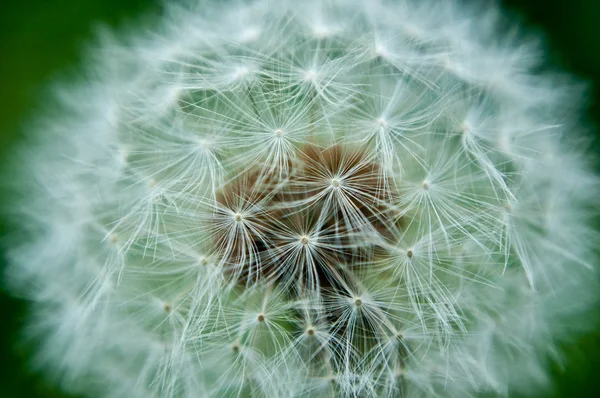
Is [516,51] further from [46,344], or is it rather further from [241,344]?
[46,344]

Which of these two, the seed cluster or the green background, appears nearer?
the seed cluster

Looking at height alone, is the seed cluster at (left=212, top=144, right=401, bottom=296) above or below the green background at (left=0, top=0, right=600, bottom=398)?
below

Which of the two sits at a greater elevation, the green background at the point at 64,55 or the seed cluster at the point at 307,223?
the green background at the point at 64,55

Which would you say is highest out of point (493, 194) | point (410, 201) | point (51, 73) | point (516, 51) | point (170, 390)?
point (516, 51)

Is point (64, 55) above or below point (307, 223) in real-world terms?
above

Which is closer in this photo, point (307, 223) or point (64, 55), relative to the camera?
point (307, 223)

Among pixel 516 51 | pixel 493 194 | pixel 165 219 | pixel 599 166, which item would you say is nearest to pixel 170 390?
pixel 165 219

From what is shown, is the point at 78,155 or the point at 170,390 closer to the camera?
the point at 170,390

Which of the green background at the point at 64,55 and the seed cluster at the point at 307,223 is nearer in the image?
the seed cluster at the point at 307,223
